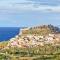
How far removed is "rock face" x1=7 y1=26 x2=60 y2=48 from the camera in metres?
74.5

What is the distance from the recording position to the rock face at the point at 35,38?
74.5 m

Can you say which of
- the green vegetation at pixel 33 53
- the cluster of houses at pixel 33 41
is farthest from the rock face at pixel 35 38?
the green vegetation at pixel 33 53

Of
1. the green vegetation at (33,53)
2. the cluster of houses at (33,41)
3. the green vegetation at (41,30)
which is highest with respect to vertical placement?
the green vegetation at (41,30)

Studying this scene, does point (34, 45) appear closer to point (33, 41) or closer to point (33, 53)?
point (33, 41)

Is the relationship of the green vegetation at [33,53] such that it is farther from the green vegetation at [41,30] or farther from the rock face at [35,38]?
the green vegetation at [41,30]

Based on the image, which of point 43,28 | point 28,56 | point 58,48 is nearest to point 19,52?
point 28,56

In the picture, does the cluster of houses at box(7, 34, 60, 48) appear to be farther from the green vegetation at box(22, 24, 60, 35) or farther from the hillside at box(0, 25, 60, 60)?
the green vegetation at box(22, 24, 60, 35)

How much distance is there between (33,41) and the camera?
7575 cm

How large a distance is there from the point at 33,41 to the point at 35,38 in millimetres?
1547

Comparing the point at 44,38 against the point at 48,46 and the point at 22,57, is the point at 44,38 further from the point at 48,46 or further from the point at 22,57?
the point at 22,57

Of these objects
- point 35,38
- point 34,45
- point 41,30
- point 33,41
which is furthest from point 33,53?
point 41,30

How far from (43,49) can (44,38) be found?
6857 millimetres

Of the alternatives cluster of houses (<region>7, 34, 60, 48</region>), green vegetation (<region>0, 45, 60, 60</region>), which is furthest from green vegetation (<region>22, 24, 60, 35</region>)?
green vegetation (<region>0, 45, 60, 60</region>)

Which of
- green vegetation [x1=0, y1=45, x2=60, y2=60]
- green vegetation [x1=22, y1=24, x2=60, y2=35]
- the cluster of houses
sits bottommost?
green vegetation [x1=0, y1=45, x2=60, y2=60]
